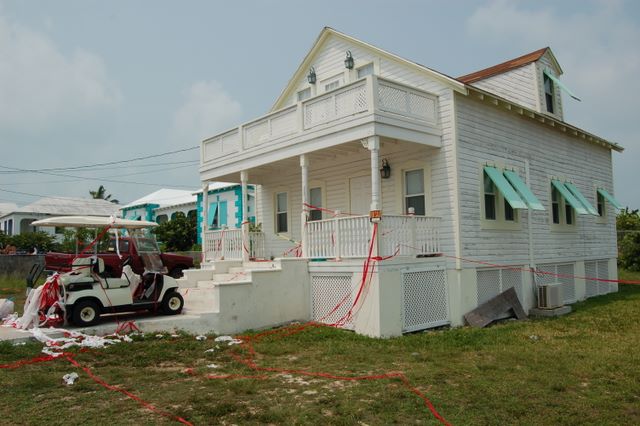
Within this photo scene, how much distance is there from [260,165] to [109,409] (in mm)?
9263

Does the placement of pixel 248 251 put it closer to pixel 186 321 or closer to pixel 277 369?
pixel 186 321

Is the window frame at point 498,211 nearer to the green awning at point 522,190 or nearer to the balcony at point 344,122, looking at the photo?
the green awning at point 522,190

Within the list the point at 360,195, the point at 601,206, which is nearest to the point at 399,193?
the point at 360,195

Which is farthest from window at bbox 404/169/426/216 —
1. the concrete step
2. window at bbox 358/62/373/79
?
the concrete step

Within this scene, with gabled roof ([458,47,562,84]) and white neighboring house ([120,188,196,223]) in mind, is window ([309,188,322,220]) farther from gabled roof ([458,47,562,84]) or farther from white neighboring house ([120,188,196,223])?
white neighboring house ([120,188,196,223])

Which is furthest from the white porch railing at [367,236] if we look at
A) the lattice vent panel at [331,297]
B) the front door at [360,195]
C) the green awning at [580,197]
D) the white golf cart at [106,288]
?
the green awning at [580,197]

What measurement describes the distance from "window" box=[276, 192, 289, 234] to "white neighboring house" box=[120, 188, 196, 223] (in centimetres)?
1577

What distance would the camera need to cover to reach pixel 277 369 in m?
7.71

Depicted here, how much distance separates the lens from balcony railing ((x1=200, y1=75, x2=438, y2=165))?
11141 millimetres

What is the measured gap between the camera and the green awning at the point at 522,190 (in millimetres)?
12935

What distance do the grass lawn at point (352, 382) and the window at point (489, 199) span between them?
3628 mm

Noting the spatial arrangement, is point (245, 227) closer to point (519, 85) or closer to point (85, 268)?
point (85, 268)

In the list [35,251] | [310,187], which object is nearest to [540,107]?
[310,187]

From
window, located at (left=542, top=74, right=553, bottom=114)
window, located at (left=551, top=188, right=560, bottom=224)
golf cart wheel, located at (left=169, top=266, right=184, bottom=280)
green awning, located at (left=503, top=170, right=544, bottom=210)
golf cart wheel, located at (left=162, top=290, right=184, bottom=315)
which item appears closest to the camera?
golf cart wheel, located at (left=162, top=290, right=184, bottom=315)
